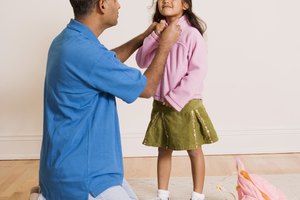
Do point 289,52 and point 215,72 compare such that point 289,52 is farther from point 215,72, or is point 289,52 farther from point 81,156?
point 81,156

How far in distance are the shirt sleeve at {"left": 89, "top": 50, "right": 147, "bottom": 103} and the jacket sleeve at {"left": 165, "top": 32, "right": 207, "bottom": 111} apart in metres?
0.56

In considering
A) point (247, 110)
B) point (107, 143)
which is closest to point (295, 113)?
point (247, 110)

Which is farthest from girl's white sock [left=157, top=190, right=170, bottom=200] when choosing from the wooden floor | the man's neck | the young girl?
the man's neck

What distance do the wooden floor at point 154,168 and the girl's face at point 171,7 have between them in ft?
3.44

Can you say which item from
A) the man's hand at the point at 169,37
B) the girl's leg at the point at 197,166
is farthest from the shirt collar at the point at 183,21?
the girl's leg at the point at 197,166

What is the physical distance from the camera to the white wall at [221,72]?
118 inches

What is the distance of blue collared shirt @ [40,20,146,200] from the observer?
1.34 m

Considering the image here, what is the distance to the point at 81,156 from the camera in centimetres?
136

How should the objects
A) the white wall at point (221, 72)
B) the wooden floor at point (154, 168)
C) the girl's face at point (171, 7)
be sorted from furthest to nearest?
the white wall at point (221, 72) < the wooden floor at point (154, 168) < the girl's face at point (171, 7)

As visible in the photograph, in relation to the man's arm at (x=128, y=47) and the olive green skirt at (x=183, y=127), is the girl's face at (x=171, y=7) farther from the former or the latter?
the olive green skirt at (x=183, y=127)

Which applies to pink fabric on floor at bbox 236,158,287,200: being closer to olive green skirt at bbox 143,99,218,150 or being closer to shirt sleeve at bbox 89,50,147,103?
olive green skirt at bbox 143,99,218,150

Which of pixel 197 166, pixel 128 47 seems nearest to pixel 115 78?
pixel 128 47

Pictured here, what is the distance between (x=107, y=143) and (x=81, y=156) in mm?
86

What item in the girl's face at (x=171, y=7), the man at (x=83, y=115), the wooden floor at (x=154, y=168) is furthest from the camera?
the wooden floor at (x=154, y=168)
